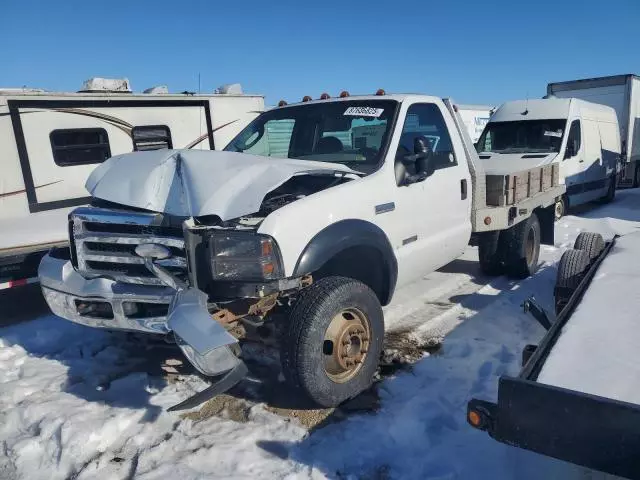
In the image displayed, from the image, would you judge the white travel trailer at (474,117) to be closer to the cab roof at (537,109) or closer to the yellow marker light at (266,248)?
the cab roof at (537,109)

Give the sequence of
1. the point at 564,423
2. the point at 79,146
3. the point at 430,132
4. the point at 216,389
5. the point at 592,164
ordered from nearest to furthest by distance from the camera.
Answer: the point at 564,423 → the point at 216,389 → the point at 430,132 → the point at 79,146 → the point at 592,164

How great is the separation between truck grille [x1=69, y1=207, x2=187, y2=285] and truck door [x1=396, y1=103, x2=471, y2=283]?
5.97 feet

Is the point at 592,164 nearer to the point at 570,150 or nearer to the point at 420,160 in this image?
the point at 570,150

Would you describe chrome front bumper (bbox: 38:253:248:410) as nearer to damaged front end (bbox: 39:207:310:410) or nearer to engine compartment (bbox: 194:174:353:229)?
damaged front end (bbox: 39:207:310:410)

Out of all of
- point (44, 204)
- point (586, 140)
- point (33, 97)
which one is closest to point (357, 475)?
point (44, 204)

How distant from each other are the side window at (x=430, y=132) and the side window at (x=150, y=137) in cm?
462

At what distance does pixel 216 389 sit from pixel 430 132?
315 cm

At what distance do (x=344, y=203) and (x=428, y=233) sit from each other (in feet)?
4.06

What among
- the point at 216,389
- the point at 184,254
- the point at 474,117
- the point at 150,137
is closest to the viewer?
the point at 216,389

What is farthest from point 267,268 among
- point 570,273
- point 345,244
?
point 570,273

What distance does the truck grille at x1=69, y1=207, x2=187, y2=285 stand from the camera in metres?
3.20

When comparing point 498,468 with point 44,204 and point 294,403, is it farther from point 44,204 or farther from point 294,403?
point 44,204

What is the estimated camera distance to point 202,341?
2.64 m

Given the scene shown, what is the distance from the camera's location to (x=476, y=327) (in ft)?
15.4
